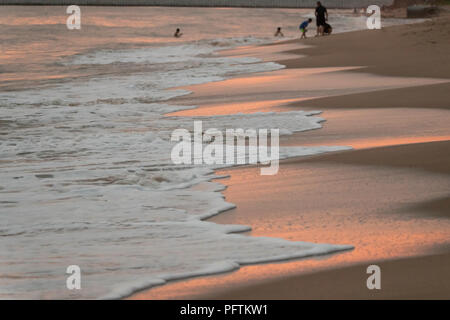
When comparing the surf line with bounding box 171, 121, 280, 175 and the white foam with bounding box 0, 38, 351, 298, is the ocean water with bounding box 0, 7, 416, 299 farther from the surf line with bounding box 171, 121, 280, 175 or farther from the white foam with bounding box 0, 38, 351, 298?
the surf line with bounding box 171, 121, 280, 175

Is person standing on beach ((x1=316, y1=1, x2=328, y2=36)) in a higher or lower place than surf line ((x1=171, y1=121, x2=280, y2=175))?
higher

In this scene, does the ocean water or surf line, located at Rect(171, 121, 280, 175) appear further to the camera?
surf line, located at Rect(171, 121, 280, 175)

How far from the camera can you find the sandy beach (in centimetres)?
321

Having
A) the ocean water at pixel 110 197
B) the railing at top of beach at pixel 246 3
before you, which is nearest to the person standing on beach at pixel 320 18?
the ocean water at pixel 110 197

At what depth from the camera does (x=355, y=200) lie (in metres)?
4.59

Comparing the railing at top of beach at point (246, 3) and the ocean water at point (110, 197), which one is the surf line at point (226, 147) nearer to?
the ocean water at point (110, 197)

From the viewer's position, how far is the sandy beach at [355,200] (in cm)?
321
